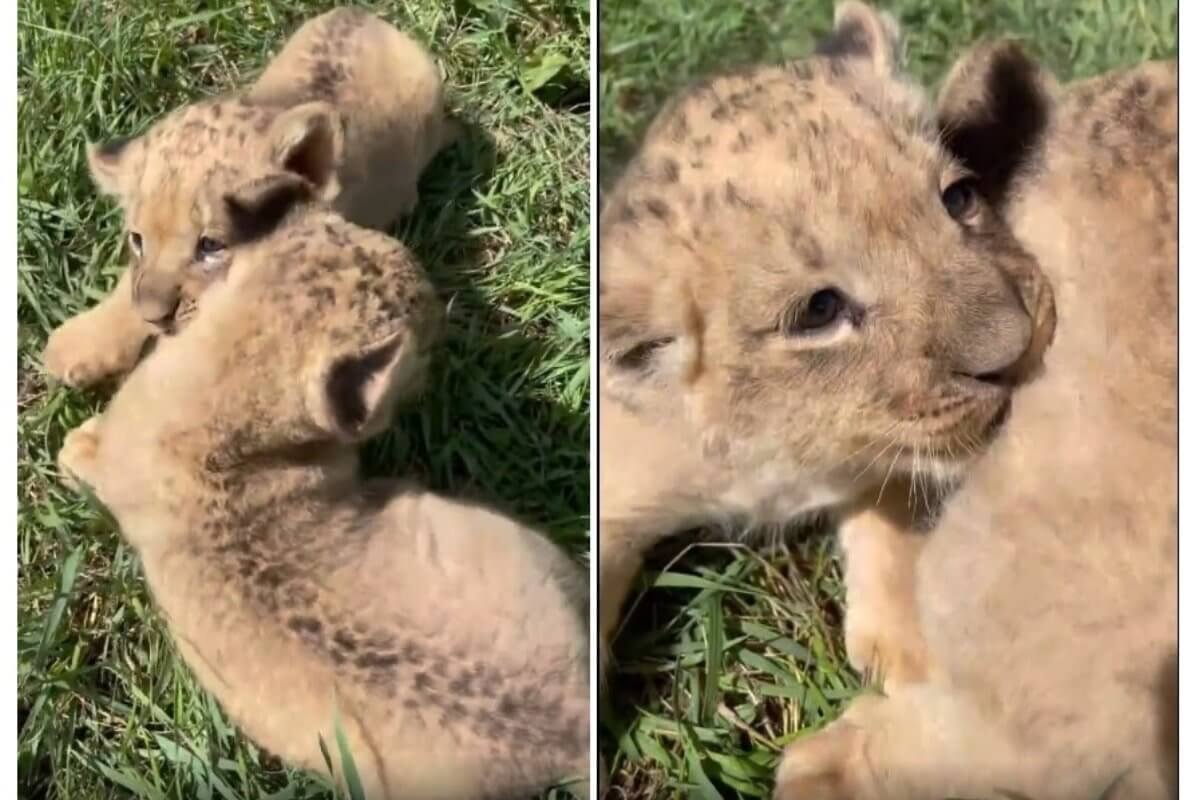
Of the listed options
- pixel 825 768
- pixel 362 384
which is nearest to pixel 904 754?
pixel 825 768

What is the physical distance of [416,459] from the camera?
177cm

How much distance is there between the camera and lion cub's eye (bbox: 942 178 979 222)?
5.49 feet

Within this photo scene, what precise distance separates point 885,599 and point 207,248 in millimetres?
982

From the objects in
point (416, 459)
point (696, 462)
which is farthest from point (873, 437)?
point (416, 459)

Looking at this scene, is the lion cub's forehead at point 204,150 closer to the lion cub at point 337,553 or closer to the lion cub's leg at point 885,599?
the lion cub at point 337,553

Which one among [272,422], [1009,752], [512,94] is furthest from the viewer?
[512,94]

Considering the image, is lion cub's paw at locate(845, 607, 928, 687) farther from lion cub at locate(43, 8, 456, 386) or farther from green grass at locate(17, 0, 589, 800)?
lion cub at locate(43, 8, 456, 386)

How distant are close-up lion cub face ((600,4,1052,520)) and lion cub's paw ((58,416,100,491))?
2.40 ft

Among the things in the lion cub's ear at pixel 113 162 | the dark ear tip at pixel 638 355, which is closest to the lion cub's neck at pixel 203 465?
the lion cub's ear at pixel 113 162

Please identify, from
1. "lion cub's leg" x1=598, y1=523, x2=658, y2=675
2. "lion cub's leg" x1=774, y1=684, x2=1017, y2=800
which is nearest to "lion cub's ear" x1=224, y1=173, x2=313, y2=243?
"lion cub's leg" x1=598, y1=523, x2=658, y2=675

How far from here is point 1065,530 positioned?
1.59 metres

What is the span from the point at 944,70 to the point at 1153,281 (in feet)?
1.24

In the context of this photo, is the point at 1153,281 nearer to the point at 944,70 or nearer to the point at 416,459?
the point at 944,70

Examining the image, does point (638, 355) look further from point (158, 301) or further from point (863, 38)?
point (158, 301)
